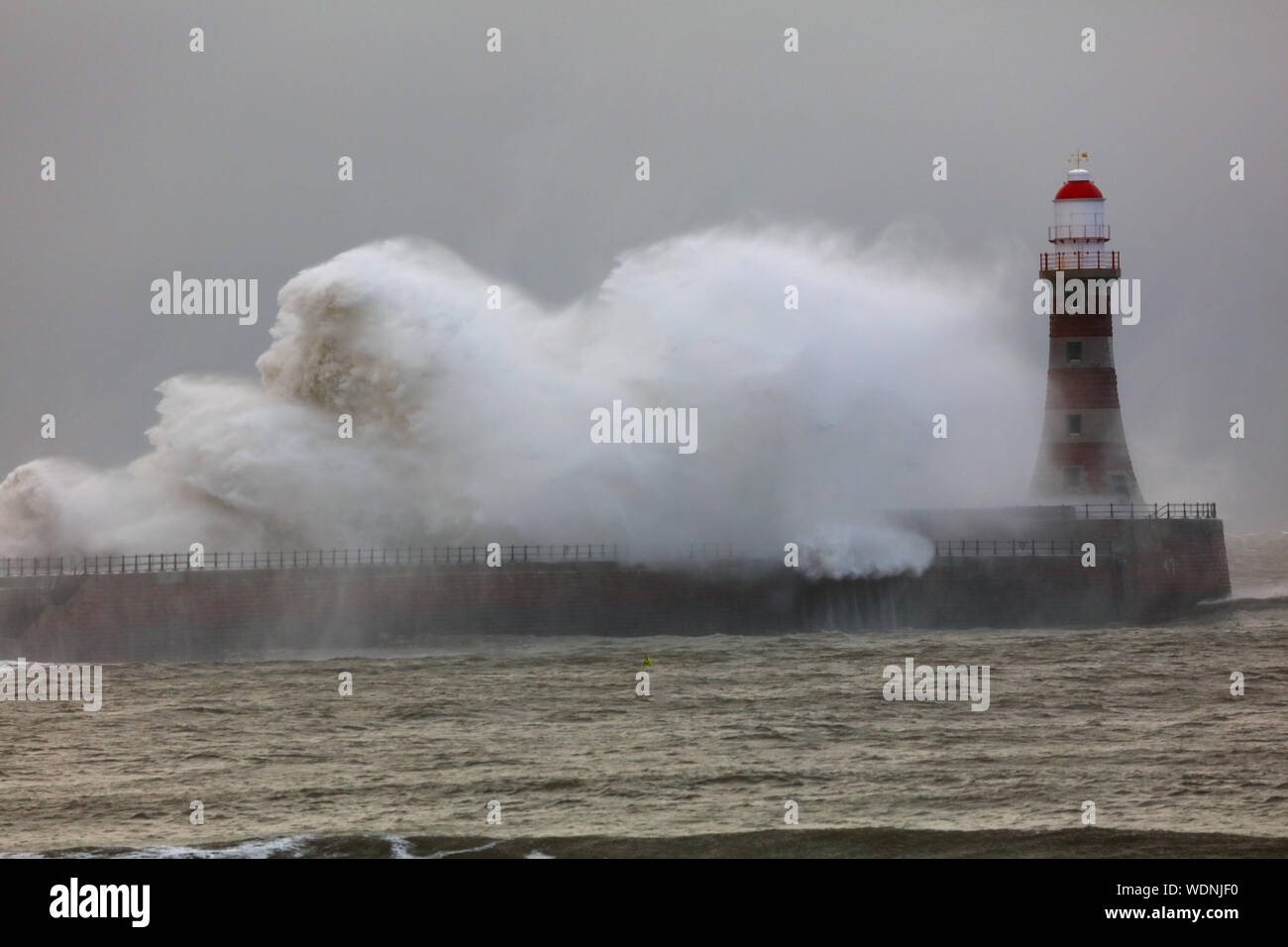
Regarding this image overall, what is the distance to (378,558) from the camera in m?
41.0

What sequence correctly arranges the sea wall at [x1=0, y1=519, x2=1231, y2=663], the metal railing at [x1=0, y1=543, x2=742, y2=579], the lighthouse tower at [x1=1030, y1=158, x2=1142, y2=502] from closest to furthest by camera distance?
the sea wall at [x1=0, y1=519, x2=1231, y2=663], the metal railing at [x1=0, y1=543, x2=742, y2=579], the lighthouse tower at [x1=1030, y1=158, x2=1142, y2=502]

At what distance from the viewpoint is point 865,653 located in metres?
36.2

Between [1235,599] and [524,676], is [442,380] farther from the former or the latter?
[1235,599]

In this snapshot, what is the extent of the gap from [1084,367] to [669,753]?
69.0 feet

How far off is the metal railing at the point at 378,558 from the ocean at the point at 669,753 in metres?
1.78

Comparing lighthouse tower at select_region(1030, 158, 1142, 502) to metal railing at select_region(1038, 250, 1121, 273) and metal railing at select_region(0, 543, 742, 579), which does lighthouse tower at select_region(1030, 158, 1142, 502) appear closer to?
metal railing at select_region(1038, 250, 1121, 273)

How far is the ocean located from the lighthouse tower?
7.02 metres

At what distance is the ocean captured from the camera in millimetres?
21688

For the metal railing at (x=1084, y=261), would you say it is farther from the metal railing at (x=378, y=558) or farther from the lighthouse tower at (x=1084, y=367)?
the metal railing at (x=378, y=558)

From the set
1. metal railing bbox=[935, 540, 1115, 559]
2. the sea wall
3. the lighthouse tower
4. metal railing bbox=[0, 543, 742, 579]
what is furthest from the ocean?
the lighthouse tower

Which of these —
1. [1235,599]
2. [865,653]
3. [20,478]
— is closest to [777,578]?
[865,653]

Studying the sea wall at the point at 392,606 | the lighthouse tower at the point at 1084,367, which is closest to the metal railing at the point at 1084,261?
the lighthouse tower at the point at 1084,367

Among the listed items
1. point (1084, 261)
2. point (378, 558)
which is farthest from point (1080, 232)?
point (378, 558)

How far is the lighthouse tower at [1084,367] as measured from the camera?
4491 centimetres
